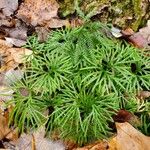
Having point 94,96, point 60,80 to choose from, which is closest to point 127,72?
point 94,96

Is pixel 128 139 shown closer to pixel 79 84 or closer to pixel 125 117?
pixel 125 117

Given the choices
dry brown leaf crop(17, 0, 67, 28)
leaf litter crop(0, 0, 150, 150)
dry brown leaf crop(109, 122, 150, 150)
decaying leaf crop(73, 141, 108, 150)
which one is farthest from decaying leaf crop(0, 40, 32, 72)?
dry brown leaf crop(109, 122, 150, 150)

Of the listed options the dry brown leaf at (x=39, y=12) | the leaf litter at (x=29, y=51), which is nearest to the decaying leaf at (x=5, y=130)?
the leaf litter at (x=29, y=51)

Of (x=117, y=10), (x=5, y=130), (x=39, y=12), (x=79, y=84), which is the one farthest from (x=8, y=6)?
(x=5, y=130)

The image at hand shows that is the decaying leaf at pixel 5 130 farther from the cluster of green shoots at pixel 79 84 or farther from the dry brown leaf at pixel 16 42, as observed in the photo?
the dry brown leaf at pixel 16 42

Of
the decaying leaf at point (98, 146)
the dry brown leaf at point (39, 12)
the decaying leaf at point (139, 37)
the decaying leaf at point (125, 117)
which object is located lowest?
the decaying leaf at point (98, 146)

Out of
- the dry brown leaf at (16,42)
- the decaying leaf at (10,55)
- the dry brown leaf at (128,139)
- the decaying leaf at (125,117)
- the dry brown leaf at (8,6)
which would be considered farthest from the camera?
the dry brown leaf at (8,6)
